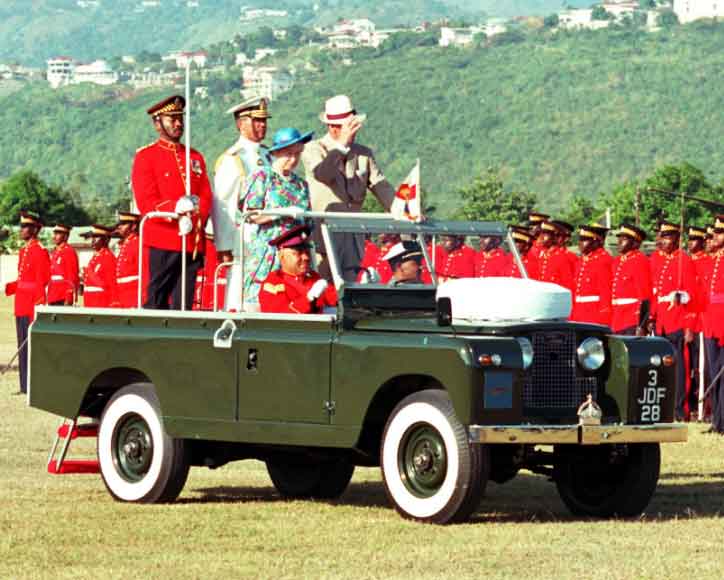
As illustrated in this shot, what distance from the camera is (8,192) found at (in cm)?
14162

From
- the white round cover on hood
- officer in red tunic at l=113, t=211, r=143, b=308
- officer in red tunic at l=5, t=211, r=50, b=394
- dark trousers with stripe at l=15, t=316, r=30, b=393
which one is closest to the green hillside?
dark trousers with stripe at l=15, t=316, r=30, b=393

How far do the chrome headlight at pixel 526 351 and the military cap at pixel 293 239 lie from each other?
1.71 meters

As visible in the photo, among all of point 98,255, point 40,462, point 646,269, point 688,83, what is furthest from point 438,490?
point 688,83

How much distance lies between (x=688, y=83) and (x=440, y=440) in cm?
17914

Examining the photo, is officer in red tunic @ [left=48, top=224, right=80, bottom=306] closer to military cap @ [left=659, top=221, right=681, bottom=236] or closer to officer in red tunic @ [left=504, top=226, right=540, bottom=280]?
officer in red tunic @ [left=504, top=226, right=540, bottom=280]

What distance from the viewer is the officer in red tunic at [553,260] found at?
869 inches

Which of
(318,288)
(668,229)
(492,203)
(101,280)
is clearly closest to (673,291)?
(668,229)

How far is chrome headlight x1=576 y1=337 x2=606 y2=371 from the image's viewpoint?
39.8ft

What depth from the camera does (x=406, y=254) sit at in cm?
1296

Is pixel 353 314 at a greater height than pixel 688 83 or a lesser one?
lesser

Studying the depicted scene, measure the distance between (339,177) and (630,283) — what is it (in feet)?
22.4

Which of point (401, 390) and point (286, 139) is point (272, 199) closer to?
point (286, 139)

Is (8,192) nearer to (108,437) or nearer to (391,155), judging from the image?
(391,155)

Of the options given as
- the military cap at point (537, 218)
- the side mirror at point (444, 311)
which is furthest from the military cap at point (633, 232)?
the side mirror at point (444, 311)
